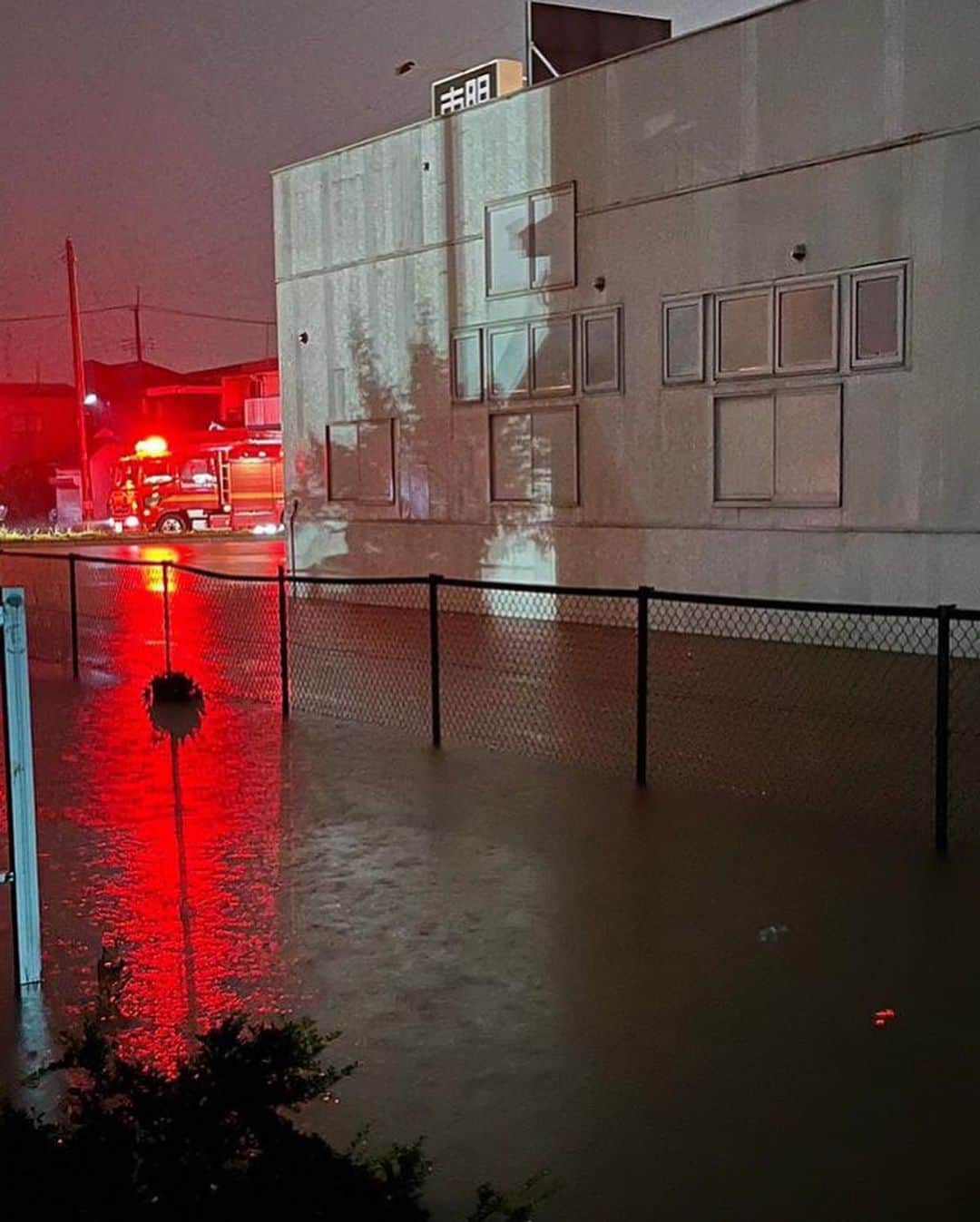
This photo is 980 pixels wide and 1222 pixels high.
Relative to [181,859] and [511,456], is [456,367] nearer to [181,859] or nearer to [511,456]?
[511,456]

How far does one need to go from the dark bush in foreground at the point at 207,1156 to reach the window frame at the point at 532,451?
624 inches

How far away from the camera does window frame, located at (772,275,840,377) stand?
1589 cm

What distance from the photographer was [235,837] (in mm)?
7941

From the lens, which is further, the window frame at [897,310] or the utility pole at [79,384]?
the utility pole at [79,384]

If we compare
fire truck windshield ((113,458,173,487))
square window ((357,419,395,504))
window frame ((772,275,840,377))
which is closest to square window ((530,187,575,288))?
window frame ((772,275,840,377))

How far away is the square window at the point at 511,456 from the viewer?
20.0 m

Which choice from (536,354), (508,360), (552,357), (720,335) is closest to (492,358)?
(508,360)

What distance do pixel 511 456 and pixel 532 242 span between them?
292 cm

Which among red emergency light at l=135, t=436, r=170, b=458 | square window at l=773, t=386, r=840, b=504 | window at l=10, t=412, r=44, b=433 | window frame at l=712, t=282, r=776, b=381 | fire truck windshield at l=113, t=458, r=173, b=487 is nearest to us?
square window at l=773, t=386, r=840, b=504

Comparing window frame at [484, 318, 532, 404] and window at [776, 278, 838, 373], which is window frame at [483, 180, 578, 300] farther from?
window at [776, 278, 838, 373]

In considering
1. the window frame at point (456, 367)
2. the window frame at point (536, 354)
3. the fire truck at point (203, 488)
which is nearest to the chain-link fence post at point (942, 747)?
the window frame at point (536, 354)

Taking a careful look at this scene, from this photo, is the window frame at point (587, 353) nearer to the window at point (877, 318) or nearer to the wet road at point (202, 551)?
the window at point (877, 318)

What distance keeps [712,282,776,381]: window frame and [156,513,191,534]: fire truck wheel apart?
103 ft

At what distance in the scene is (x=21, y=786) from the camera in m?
5.49
